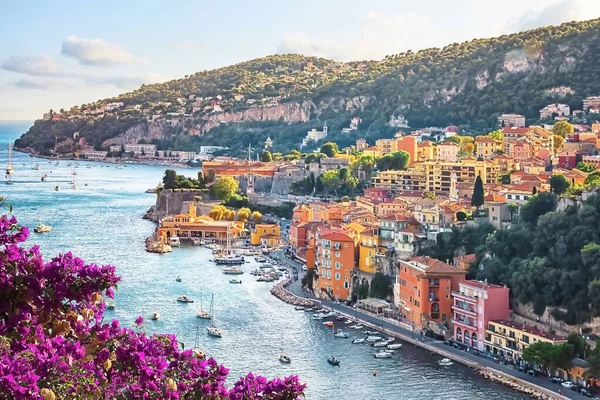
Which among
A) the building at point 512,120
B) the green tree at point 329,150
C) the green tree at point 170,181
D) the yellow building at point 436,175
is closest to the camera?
the yellow building at point 436,175

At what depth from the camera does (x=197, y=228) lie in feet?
97.7

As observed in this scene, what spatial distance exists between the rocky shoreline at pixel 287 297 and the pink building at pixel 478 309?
3.82 m

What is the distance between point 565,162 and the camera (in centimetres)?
2484

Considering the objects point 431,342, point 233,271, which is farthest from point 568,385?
point 233,271

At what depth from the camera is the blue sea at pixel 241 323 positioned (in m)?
13.2

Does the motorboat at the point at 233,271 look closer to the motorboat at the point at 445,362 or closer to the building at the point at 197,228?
the building at the point at 197,228

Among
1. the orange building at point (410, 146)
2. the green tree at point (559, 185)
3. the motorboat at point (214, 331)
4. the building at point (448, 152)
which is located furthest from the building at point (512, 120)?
the motorboat at point (214, 331)

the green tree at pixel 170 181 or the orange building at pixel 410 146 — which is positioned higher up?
the orange building at pixel 410 146

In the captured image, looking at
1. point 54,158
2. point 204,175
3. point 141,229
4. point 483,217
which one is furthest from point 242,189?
point 54,158

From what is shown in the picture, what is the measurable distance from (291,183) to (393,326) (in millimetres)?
20069

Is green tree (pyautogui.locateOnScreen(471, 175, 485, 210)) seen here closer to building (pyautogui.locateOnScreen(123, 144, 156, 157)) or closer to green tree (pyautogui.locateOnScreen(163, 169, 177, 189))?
green tree (pyautogui.locateOnScreen(163, 169, 177, 189))

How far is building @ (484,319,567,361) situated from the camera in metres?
14.0

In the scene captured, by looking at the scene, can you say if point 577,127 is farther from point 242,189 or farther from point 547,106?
point 242,189

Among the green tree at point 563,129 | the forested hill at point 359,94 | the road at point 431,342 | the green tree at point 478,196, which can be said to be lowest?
the road at point 431,342
